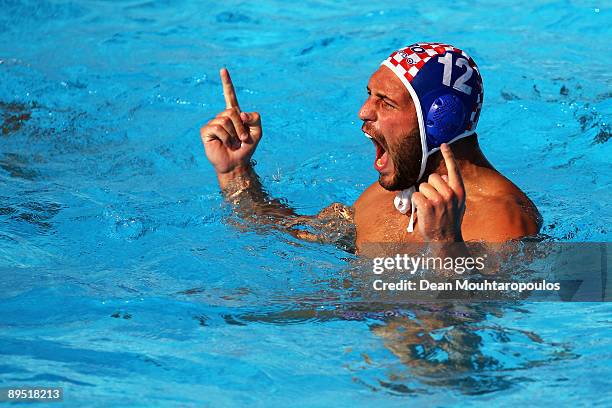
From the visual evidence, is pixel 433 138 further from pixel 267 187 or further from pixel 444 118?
pixel 267 187

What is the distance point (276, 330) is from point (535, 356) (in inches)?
48.4

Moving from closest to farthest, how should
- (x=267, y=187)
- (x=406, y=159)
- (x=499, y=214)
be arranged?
1. (x=499, y=214)
2. (x=406, y=159)
3. (x=267, y=187)

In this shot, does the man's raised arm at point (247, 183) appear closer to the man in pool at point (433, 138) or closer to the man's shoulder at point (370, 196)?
the man's shoulder at point (370, 196)

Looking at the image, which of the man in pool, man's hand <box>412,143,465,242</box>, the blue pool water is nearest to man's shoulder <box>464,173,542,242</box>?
the man in pool

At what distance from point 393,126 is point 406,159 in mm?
183

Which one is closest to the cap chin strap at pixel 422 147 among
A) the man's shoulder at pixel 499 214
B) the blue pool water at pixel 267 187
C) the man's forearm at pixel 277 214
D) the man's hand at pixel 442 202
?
the man's shoulder at pixel 499 214

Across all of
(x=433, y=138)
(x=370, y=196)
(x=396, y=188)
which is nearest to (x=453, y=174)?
(x=433, y=138)

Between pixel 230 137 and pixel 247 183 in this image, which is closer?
pixel 230 137

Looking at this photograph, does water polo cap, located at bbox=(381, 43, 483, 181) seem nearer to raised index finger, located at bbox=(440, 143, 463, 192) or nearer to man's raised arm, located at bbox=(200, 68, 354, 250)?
raised index finger, located at bbox=(440, 143, 463, 192)

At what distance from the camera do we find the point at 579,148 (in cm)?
750

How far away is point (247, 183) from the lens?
546 cm

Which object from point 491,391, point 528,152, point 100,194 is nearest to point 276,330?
point 491,391

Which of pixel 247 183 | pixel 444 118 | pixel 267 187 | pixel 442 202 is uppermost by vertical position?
pixel 267 187

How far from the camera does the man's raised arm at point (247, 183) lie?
17.3 ft
